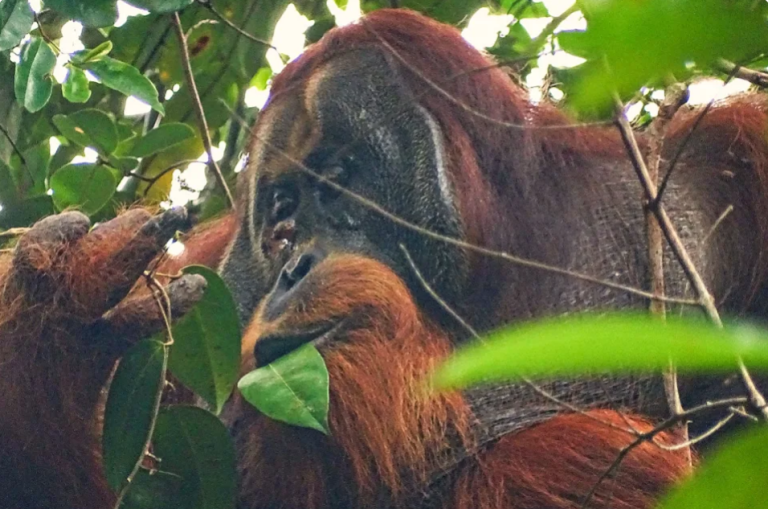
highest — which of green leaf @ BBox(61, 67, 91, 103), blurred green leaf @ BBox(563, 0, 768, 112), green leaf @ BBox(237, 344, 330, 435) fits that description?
blurred green leaf @ BBox(563, 0, 768, 112)

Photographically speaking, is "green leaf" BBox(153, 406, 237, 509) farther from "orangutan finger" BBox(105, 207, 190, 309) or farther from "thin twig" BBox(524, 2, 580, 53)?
"thin twig" BBox(524, 2, 580, 53)

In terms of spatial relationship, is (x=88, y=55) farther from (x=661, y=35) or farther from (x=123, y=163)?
(x=661, y=35)

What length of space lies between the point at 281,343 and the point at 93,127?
1051 millimetres

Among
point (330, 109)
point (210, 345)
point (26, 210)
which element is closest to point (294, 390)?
point (210, 345)

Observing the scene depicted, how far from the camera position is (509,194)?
101 inches

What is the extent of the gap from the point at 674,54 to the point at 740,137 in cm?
243

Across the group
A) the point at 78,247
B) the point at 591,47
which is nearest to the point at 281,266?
the point at 78,247

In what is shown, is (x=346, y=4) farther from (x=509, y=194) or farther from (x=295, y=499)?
(x=295, y=499)

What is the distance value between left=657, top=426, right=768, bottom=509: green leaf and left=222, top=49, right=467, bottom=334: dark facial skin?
189cm

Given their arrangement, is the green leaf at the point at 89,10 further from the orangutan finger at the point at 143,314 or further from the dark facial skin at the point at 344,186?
the orangutan finger at the point at 143,314

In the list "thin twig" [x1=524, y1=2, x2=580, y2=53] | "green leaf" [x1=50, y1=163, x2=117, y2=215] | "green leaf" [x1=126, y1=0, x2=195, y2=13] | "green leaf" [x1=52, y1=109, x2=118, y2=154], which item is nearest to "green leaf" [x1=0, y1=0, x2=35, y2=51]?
"green leaf" [x1=126, y1=0, x2=195, y2=13]

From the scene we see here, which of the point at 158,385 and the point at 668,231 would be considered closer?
the point at 668,231

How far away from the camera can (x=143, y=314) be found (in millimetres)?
2025

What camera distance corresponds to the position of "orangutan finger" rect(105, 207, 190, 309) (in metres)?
1.95
